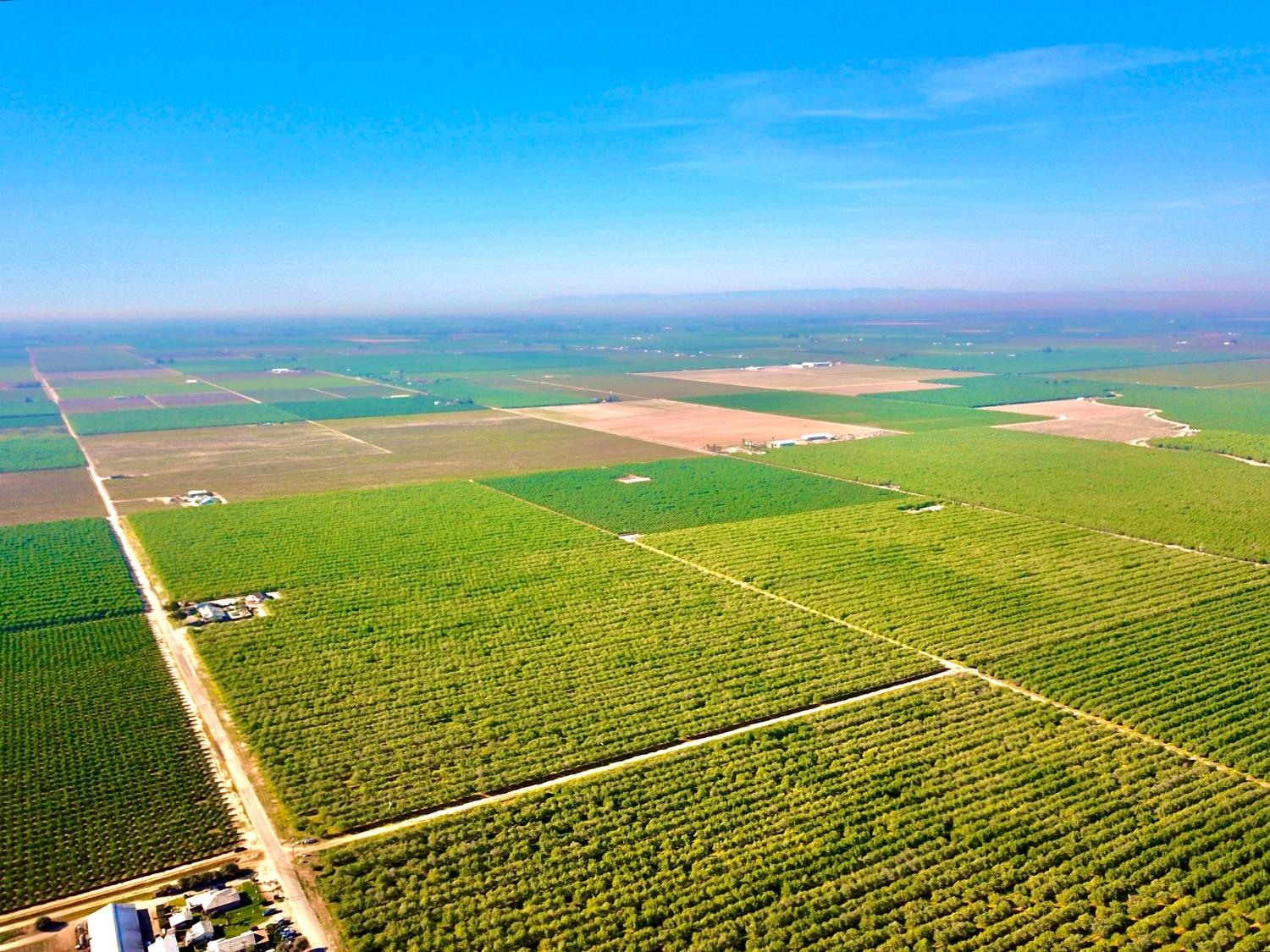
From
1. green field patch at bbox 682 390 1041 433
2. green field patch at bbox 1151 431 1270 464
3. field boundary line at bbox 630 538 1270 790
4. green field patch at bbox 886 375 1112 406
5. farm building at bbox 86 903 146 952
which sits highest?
green field patch at bbox 886 375 1112 406

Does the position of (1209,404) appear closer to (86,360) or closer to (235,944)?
(235,944)

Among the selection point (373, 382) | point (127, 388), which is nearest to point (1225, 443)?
point (373, 382)

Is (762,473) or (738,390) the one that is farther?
(738,390)

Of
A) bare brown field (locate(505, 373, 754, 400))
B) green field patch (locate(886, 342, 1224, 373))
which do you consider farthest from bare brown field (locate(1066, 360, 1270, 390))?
bare brown field (locate(505, 373, 754, 400))

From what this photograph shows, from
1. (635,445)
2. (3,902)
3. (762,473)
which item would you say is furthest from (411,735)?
(635,445)

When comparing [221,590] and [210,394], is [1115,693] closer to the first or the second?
[221,590]

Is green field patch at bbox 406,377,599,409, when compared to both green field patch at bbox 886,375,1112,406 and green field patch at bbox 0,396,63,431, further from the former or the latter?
green field patch at bbox 0,396,63,431

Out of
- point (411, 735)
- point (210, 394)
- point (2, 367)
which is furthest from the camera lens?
point (2, 367)
